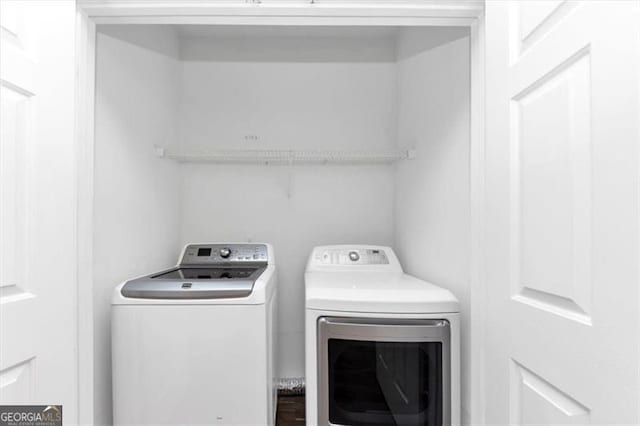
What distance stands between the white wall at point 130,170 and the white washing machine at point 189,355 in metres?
0.17

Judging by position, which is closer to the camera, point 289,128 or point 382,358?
point 382,358

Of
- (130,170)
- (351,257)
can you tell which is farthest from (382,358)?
(130,170)

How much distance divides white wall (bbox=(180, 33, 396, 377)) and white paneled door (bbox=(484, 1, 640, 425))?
136 cm

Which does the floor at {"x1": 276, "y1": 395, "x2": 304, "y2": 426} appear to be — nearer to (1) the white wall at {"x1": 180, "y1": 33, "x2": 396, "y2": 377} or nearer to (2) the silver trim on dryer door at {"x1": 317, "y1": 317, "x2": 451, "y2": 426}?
(1) the white wall at {"x1": 180, "y1": 33, "x2": 396, "y2": 377}

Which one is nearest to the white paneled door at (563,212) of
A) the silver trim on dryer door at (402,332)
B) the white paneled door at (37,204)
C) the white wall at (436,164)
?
the silver trim on dryer door at (402,332)

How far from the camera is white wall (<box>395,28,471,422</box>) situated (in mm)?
1507

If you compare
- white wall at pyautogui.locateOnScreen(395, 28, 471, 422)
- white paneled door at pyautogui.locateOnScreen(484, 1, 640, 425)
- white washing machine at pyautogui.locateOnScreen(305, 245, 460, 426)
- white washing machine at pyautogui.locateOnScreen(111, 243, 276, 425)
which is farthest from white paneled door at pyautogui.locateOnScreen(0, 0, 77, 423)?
white wall at pyautogui.locateOnScreen(395, 28, 471, 422)

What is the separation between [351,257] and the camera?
210 centimetres

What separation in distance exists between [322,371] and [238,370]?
0.35 meters

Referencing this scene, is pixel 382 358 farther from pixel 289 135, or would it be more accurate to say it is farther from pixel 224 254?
pixel 289 135

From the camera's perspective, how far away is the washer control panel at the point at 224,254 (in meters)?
2.05

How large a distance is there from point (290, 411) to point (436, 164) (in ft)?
5.43

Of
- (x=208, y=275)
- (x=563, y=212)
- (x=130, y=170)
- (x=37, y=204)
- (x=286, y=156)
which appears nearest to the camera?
(x=563, y=212)

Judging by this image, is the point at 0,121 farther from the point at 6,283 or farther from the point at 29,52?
the point at 6,283
